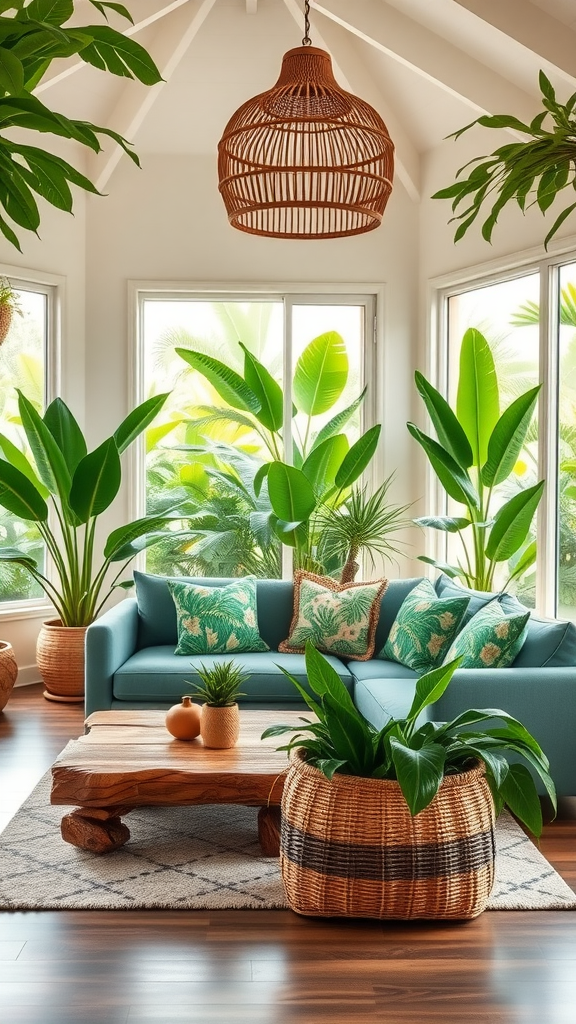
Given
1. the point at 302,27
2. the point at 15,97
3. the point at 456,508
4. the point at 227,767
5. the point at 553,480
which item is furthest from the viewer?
the point at 456,508

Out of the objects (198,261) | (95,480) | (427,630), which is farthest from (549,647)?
(198,261)

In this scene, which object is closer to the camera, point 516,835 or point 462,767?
point 462,767

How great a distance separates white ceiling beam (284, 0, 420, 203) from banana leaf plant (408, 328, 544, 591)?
153 cm

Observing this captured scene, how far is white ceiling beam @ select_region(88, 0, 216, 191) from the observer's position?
512 centimetres

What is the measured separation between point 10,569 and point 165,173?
Answer: 2.60 metres

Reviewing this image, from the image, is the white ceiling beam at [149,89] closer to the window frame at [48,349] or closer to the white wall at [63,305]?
the white wall at [63,305]

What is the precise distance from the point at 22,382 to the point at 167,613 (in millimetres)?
1969

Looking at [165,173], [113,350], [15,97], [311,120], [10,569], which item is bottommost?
[10,569]

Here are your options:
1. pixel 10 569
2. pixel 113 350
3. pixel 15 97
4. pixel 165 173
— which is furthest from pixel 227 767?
pixel 165 173

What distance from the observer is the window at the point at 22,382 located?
5809mm

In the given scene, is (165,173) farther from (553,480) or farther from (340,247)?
(553,480)

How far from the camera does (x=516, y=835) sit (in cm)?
343

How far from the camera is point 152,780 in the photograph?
3016 mm

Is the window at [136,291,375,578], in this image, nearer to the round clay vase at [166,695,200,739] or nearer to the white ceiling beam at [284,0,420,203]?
the white ceiling beam at [284,0,420,203]
